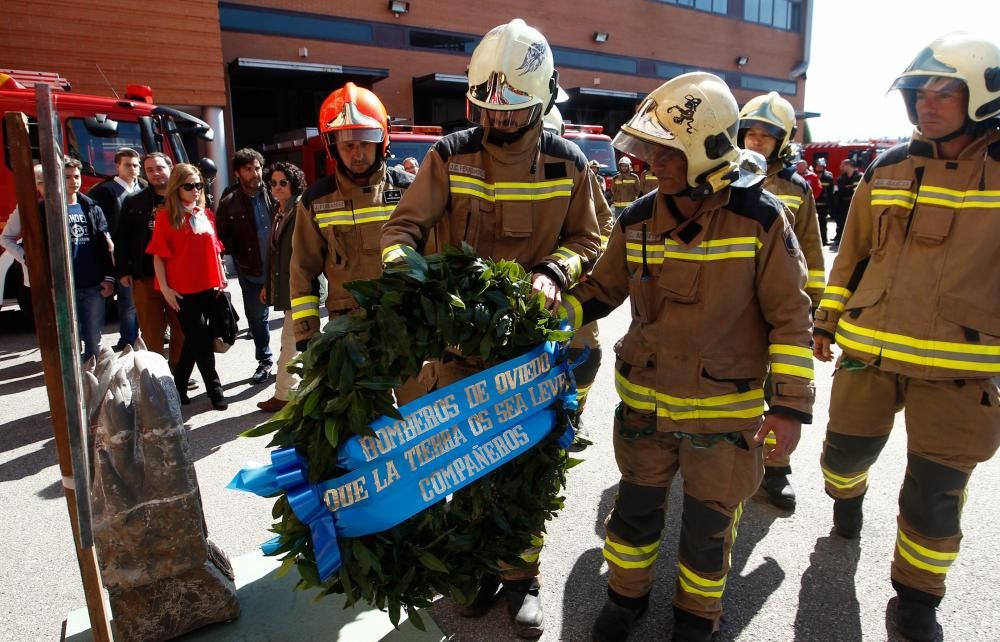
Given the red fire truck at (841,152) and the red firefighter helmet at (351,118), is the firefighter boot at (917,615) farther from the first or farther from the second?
the red fire truck at (841,152)

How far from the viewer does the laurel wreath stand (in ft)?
7.09

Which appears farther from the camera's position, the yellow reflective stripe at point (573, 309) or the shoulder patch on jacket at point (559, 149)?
the shoulder patch on jacket at point (559, 149)

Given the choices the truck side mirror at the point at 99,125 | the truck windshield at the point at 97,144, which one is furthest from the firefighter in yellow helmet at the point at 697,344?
the truck windshield at the point at 97,144

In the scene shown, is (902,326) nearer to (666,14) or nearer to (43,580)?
(43,580)

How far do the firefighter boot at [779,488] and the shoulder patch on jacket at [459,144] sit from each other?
245 cm

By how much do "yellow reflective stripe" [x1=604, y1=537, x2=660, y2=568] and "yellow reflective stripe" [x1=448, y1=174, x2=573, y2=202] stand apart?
1.54 meters

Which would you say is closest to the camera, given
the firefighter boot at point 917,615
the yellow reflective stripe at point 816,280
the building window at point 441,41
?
the firefighter boot at point 917,615

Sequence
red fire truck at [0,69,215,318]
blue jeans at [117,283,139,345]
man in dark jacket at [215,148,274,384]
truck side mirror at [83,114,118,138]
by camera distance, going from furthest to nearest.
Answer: truck side mirror at [83,114,118,138] < red fire truck at [0,69,215,318] < blue jeans at [117,283,139,345] < man in dark jacket at [215,148,274,384]

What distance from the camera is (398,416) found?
7.33 ft

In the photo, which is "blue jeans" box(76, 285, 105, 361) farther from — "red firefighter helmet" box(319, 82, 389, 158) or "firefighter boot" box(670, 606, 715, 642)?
"firefighter boot" box(670, 606, 715, 642)

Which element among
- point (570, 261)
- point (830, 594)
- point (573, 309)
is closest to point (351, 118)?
point (570, 261)

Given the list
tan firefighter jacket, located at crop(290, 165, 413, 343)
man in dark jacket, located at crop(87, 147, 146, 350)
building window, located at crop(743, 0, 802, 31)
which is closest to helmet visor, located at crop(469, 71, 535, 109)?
tan firefighter jacket, located at crop(290, 165, 413, 343)

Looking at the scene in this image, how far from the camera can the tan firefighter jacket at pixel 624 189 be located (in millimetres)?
13758

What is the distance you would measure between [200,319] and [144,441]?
3326 mm
